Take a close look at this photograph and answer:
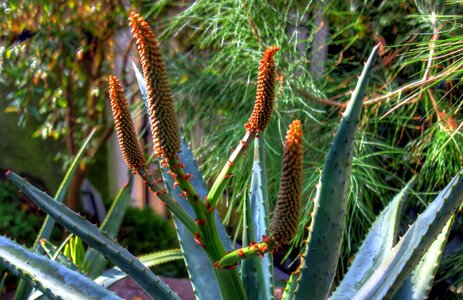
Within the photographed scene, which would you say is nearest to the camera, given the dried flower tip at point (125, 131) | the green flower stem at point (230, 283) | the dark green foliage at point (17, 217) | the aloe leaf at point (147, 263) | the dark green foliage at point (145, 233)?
the dried flower tip at point (125, 131)

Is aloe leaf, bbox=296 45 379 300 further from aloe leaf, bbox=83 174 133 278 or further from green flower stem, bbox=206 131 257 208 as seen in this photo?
aloe leaf, bbox=83 174 133 278

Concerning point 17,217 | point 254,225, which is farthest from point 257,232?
point 17,217

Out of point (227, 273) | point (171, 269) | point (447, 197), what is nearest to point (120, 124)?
point (227, 273)

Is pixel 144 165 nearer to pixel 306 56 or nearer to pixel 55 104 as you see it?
pixel 306 56

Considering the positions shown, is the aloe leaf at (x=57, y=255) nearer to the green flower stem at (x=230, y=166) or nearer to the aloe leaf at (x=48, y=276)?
the aloe leaf at (x=48, y=276)

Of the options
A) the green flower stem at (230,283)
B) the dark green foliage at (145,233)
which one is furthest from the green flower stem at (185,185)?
the dark green foliage at (145,233)

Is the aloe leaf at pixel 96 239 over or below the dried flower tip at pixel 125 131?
below
